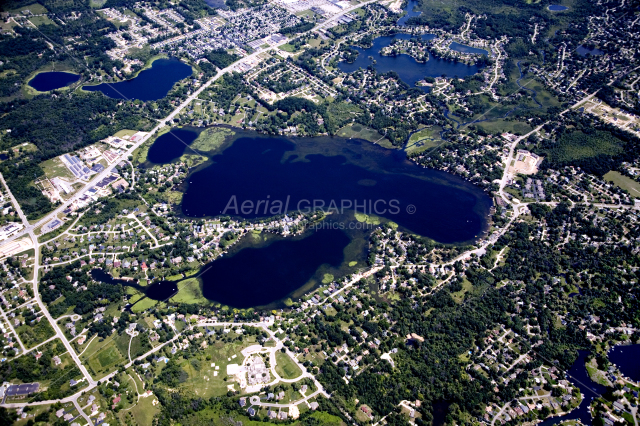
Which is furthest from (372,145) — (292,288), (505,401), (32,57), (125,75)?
(32,57)

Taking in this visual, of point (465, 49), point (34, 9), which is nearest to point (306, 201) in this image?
point (465, 49)

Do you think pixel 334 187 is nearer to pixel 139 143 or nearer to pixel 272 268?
pixel 272 268

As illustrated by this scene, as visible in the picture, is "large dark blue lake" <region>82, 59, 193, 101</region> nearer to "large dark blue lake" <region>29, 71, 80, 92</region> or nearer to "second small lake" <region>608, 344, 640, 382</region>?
"large dark blue lake" <region>29, 71, 80, 92</region>

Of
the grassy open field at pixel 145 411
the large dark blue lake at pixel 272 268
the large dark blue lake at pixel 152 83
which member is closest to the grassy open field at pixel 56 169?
the large dark blue lake at pixel 152 83

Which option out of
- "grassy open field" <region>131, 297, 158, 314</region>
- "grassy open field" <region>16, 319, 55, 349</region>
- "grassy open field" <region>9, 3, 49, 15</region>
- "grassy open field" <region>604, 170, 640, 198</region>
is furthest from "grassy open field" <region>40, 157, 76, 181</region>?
"grassy open field" <region>604, 170, 640, 198</region>

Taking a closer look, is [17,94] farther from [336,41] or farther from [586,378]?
[586,378]

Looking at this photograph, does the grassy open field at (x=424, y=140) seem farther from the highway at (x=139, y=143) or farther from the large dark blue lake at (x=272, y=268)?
the highway at (x=139, y=143)
